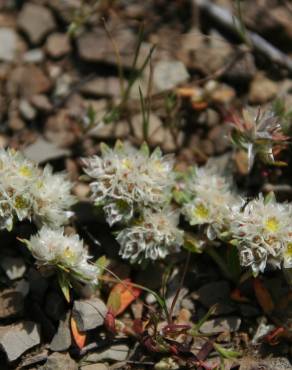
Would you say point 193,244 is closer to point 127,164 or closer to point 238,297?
point 238,297

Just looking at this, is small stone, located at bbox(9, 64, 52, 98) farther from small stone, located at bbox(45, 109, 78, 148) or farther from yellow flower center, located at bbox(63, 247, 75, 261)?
yellow flower center, located at bbox(63, 247, 75, 261)

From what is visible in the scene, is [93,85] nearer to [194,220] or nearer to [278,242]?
[194,220]

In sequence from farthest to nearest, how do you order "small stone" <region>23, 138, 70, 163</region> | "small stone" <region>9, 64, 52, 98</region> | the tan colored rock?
"small stone" <region>9, 64, 52, 98</region> → the tan colored rock → "small stone" <region>23, 138, 70, 163</region>

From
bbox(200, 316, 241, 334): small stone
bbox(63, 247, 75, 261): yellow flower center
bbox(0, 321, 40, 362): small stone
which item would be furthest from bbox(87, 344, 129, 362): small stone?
bbox(63, 247, 75, 261): yellow flower center

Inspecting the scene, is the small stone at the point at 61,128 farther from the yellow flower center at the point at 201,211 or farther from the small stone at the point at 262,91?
the small stone at the point at 262,91

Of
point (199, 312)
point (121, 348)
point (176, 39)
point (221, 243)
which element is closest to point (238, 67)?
point (176, 39)
